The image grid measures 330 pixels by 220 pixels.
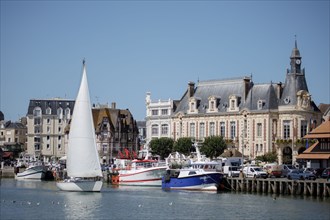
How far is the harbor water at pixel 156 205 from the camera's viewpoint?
63.1m

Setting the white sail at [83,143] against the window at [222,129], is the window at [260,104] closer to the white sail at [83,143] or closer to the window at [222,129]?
the window at [222,129]

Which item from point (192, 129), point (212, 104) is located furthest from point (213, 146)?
point (192, 129)

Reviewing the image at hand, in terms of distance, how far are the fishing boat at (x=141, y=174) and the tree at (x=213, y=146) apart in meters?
15.5

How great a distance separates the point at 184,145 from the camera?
119 m

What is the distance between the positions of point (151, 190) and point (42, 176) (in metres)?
31.9

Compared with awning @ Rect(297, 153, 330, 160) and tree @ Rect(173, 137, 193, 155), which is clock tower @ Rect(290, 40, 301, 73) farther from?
awning @ Rect(297, 153, 330, 160)

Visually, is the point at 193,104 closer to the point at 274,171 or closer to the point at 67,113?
the point at 274,171

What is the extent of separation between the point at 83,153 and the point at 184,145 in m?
37.7

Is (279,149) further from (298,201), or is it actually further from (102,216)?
(102,216)

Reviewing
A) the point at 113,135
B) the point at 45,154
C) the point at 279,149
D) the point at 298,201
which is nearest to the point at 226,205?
the point at 298,201

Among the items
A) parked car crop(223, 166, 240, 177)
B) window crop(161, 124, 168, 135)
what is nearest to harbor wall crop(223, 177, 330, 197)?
parked car crop(223, 166, 240, 177)

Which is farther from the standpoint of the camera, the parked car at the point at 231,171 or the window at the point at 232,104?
the window at the point at 232,104

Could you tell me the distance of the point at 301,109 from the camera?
4498 inches

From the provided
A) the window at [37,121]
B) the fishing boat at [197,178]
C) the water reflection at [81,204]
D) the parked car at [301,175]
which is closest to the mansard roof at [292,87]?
the fishing boat at [197,178]
